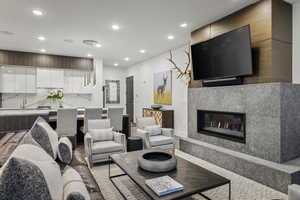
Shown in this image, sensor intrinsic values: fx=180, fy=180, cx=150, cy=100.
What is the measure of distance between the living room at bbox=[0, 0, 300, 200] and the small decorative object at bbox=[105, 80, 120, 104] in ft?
11.5

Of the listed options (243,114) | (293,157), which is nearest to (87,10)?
(243,114)

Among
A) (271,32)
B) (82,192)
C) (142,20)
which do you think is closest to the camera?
(82,192)

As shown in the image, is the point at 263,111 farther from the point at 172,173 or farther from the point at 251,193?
the point at 172,173

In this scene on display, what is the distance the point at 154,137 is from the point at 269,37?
278 centimetres

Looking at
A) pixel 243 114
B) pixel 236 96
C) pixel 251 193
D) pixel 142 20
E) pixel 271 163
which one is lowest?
pixel 251 193

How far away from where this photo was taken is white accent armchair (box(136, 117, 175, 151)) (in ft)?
12.1

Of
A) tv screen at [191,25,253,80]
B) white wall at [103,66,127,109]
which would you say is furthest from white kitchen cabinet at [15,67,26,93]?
tv screen at [191,25,253,80]

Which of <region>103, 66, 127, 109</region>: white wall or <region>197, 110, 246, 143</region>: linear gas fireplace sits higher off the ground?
<region>103, 66, 127, 109</region>: white wall

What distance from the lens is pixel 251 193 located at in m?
2.40

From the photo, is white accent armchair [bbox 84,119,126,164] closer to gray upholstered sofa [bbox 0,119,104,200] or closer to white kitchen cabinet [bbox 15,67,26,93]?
gray upholstered sofa [bbox 0,119,104,200]

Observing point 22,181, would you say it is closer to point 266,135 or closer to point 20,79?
point 266,135

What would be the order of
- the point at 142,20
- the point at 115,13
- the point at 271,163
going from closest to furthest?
the point at 271,163
the point at 115,13
the point at 142,20

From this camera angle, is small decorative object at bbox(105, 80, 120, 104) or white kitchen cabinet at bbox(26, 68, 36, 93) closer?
white kitchen cabinet at bbox(26, 68, 36, 93)

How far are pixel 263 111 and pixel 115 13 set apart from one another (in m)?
3.12
